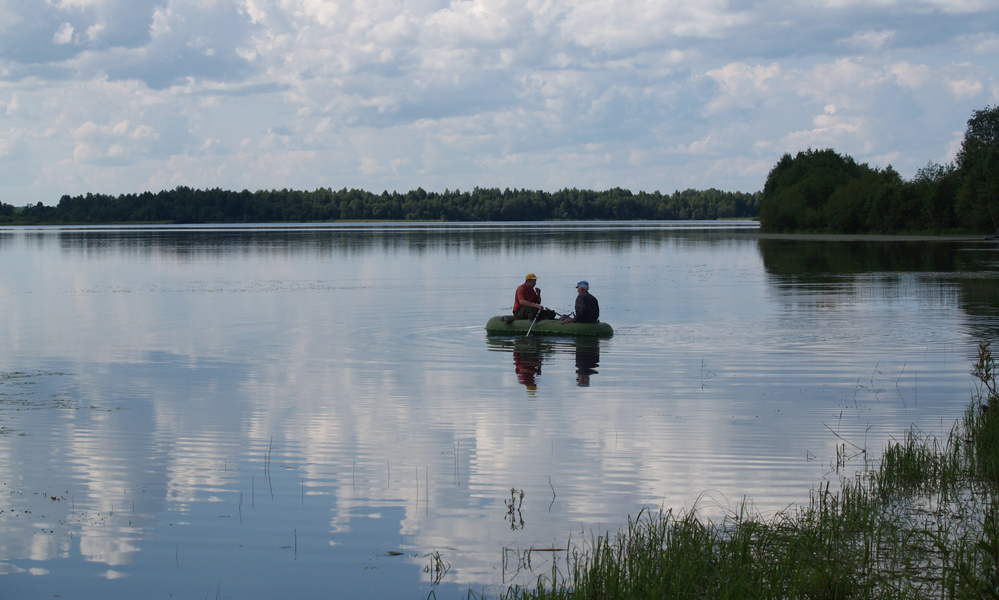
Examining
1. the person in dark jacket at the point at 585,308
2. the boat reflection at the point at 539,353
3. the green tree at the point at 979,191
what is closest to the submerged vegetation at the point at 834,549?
the boat reflection at the point at 539,353

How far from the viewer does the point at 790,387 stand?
14.6 m

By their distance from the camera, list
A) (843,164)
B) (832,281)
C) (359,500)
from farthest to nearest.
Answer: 1. (843,164)
2. (832,281)
3. (359,500)

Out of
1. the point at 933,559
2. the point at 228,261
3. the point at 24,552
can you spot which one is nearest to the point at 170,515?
the point at 24,552

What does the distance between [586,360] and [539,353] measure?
1.48 meters

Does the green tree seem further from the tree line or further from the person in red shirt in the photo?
the person in red shirt

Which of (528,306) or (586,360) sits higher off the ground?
(528,306)

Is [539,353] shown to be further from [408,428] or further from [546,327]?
[408,428]

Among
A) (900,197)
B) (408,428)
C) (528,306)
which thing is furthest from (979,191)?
(408,428)

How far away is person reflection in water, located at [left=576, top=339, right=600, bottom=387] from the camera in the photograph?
628 inches

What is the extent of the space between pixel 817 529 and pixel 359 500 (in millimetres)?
4077

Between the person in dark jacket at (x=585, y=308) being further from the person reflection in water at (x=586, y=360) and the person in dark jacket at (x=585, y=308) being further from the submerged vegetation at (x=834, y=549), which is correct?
the submerged vegetation at (x=834, y=549)

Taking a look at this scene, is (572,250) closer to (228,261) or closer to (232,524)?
(228,261)

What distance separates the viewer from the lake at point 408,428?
766 cm

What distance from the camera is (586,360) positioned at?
59.5 ft
